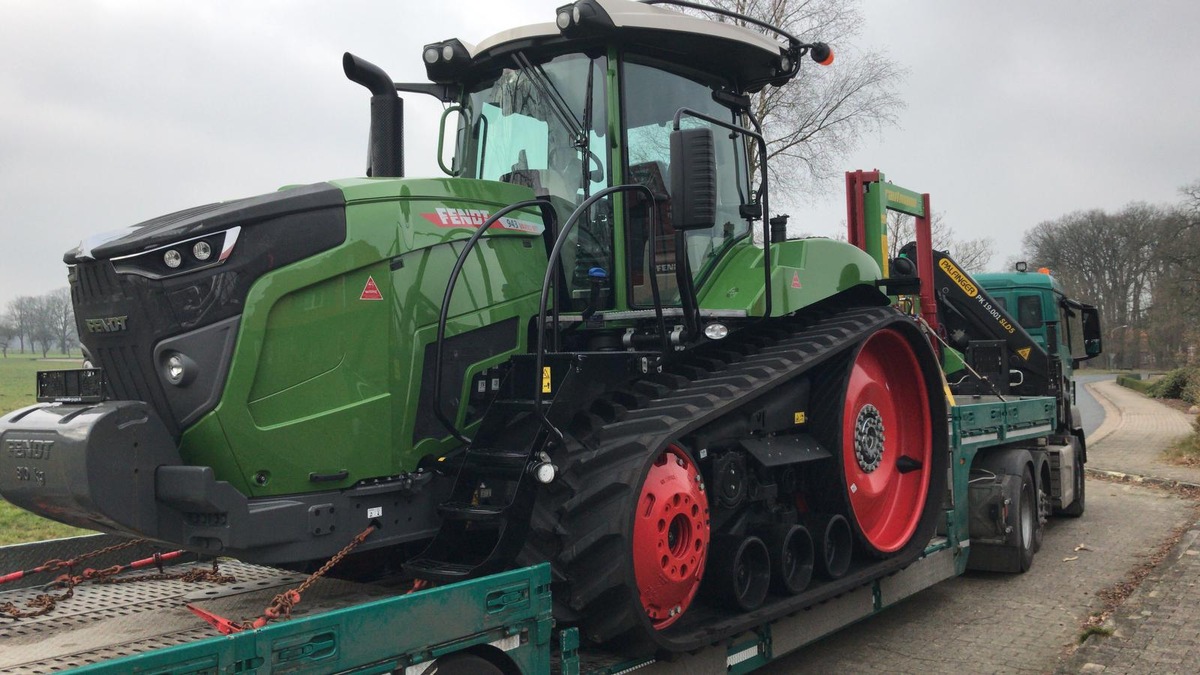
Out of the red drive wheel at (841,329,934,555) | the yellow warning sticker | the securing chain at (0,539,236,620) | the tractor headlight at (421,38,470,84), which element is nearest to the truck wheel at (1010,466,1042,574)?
the red drive wheel at (841,329,934,555)

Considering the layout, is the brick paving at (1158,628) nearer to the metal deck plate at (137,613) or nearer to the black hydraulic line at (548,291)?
the black hydraulic line at (548,291)

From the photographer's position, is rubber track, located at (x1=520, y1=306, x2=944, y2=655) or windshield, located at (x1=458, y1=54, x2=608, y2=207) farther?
windshield, located at (x1=458, y1=54, x2=608, y2=207)

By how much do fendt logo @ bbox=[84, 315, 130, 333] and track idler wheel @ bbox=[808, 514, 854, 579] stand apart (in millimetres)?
3792

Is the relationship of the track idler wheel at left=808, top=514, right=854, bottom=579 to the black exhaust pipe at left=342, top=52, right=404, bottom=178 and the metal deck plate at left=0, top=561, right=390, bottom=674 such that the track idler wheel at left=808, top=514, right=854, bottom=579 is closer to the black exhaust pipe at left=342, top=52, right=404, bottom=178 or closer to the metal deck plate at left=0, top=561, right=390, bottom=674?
the metal deck plate at left=0, top=561, right=390, bottom=674

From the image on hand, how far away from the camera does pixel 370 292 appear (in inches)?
167

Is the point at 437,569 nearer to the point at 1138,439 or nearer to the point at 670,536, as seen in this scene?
the point at 670,536

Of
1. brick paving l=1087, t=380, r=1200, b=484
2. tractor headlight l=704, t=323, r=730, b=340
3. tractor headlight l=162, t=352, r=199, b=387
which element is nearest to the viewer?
tractor headlight l=162, t=352, r=199, b=387

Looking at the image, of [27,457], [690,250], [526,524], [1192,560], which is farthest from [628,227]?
[1192,560]

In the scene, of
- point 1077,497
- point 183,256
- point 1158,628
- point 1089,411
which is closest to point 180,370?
point 183,256

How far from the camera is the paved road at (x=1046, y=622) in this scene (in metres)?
6.18

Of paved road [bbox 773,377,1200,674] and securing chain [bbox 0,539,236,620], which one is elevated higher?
securing chain [bbox 0,539,236,620]

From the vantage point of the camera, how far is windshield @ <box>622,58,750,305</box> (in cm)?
518

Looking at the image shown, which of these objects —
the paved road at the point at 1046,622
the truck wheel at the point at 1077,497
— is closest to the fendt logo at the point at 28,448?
the paved road at the point at 1046,622

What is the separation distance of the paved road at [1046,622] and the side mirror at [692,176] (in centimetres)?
309
